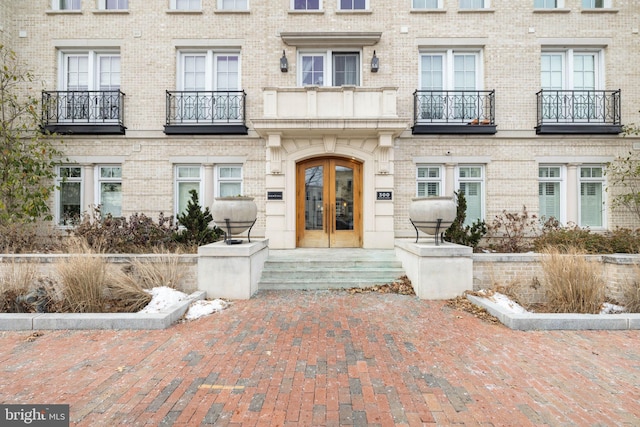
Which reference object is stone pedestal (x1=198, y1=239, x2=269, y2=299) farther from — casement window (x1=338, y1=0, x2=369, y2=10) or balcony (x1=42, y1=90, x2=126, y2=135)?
casement window (x1=338, y1=0, x2=369, y2=10)

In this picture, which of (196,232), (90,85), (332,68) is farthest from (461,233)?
(90,85)

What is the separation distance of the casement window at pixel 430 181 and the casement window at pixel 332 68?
3.93 m

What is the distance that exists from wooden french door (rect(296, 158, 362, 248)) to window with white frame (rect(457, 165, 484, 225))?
3763 millimetres

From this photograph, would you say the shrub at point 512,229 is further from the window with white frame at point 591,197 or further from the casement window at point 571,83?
the casement window at point 571,83

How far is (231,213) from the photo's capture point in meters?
7.07

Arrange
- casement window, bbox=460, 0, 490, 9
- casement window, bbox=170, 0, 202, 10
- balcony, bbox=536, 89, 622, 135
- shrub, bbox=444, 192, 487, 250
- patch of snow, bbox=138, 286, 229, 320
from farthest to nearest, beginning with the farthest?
1. casement window, bbox=170, 0, 202, 10
2. casement window, bbox=460, 0, 490, 9
3. balcony, bbox=536, 89, 622, 135
4. shrub, bbox=444, 192, 487, 250
5. patch of snow, bbox=138, 286, 229, 320

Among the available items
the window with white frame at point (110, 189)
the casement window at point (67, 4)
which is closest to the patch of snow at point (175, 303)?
the window with white frame at point (110, 189)

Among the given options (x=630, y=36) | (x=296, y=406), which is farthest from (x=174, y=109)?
(x=630, y=36)

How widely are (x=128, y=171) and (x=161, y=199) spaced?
1560mm

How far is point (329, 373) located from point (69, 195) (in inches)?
489

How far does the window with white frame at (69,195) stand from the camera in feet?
37.4

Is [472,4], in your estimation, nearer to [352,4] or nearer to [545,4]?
[545,4]
